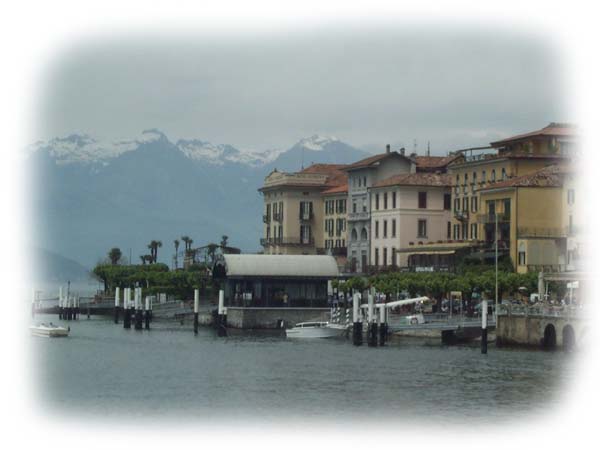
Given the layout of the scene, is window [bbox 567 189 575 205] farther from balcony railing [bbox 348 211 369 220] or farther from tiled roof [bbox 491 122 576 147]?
balcony railing [bbox 348 211 369 220]

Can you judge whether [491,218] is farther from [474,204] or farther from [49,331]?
[49,331]

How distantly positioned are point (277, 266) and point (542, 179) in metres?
23.0

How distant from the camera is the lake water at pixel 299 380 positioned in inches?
2477

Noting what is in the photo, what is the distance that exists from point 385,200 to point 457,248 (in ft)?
61.0

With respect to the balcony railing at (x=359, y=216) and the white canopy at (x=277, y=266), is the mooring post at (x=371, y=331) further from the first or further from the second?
the balcony railing at (x=359, y=216)

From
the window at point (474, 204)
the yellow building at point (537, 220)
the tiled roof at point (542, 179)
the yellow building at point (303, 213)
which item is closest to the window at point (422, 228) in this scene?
the window at point (474, 204)

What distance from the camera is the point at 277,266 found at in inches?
4968

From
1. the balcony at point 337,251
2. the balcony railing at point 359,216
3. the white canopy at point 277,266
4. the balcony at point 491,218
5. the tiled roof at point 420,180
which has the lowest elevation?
the white canopy at point 277,266

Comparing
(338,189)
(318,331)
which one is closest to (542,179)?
(318,331)

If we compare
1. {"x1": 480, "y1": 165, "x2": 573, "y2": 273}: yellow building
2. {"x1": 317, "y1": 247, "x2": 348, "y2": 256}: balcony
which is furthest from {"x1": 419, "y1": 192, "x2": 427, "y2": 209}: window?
{"x1": 480, "y1": 165, "x2": 573, "y2": 273}: yellow building

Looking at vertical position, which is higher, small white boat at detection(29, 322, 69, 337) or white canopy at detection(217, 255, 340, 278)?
white canopy at detection(217, 255, 340, 278)

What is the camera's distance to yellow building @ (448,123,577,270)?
121125mm

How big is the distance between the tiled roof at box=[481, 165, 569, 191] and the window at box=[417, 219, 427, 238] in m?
22.1

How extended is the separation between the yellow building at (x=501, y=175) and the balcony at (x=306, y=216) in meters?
32.2
